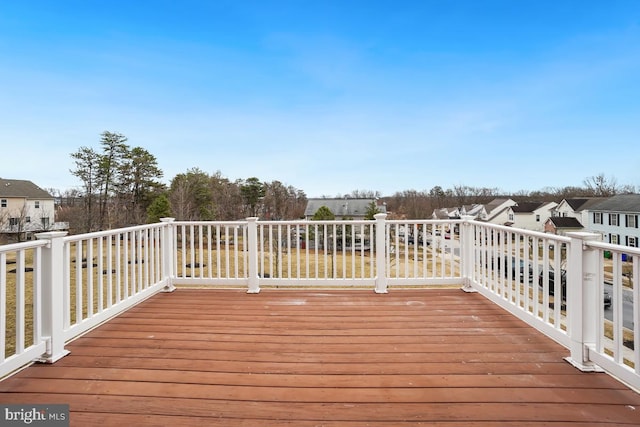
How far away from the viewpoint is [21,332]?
204 cm

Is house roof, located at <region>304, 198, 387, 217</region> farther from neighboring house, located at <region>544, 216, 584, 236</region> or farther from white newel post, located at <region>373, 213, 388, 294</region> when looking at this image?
white newel post, located at <region>373, 213, 388, 294</region>

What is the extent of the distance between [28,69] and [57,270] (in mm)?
9536

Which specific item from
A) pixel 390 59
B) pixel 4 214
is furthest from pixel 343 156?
pixel 4 214

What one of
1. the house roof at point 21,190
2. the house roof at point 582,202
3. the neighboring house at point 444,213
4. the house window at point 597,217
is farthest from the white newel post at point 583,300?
the house roof at point 21,190

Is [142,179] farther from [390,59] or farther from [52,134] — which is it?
[390,59]

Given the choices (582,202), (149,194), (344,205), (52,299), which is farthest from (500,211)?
(52,299)

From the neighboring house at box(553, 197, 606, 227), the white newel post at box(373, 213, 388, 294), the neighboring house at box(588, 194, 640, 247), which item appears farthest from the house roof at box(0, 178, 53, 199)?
the neighboring house at box(553, 197, 606, 227)

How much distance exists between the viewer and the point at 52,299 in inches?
88.7

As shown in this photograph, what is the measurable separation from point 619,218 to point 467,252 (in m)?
23.3

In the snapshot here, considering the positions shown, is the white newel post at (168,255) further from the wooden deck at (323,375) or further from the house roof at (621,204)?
the house roof at (621,204)

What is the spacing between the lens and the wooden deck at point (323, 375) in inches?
62.8

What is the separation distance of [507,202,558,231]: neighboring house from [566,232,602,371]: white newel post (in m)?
36.2

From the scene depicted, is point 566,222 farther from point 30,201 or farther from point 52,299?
point 30,201

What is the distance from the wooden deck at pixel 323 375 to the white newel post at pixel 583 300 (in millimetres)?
121
